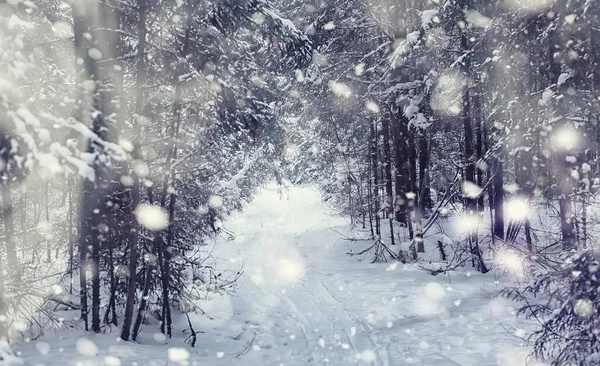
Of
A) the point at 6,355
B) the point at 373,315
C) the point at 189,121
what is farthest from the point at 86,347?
the point at 373,315

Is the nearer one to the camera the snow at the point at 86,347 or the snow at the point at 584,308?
the snow at the point at 584,308

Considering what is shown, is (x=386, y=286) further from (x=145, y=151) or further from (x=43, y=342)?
(x=43, y=342)

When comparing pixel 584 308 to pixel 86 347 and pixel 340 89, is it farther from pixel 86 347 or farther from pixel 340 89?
pixel 340 89

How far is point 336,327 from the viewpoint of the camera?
9219mm

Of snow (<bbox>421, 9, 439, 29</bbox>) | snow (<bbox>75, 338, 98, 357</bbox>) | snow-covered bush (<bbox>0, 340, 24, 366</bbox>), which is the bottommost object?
snow (<bbox>75, 338, 98, 357</bbox>)

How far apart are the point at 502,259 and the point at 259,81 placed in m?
7.65

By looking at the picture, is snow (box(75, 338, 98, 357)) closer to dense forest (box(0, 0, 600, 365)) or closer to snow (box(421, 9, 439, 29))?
dense forest (box(0, 0, 600, 365))

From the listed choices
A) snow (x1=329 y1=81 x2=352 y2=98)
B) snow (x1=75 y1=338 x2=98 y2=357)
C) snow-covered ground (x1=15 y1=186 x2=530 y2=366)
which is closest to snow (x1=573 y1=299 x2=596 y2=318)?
snow-covered ground (x1=15 y1=186 x2=530 y2=366)

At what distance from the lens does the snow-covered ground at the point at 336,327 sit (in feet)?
23.7

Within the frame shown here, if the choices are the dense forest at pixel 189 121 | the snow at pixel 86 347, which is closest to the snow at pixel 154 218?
the dense forest at pixel 189 121

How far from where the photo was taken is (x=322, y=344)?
829cm

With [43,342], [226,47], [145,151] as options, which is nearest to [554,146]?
[226,47]

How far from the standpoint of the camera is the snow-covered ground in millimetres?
7219

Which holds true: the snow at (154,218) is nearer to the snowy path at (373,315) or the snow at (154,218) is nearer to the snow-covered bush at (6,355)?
the snowy path at (373,315)
